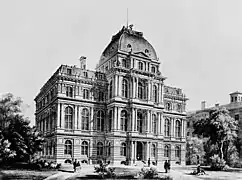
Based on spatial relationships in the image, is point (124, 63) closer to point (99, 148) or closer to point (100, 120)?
point (100, 120)

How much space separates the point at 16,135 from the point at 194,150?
3908cm

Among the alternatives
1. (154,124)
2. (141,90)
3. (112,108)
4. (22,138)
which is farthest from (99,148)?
(22,138)

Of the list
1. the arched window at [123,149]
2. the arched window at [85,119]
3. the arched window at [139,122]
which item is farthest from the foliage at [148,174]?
the arched window at [85,119]

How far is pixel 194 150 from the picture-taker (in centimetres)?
6662

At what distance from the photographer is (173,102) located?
6475 centimetres

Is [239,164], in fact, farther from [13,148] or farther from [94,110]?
[13,148]

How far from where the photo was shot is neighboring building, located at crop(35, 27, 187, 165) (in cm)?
5147

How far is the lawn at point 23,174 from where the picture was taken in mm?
36000

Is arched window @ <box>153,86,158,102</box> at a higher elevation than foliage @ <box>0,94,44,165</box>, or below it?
higher

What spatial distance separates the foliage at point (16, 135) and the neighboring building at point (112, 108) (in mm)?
8328

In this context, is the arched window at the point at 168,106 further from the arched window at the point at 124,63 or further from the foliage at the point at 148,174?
the foliage at the point at 148,174

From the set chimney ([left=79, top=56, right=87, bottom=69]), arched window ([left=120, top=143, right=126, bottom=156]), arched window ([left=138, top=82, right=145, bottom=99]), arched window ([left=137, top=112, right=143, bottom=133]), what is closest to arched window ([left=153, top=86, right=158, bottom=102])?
arched window ([left=138, top=82, right=145, bottom=99])

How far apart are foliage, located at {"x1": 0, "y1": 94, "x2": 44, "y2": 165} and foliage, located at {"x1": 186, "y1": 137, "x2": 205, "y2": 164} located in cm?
3534

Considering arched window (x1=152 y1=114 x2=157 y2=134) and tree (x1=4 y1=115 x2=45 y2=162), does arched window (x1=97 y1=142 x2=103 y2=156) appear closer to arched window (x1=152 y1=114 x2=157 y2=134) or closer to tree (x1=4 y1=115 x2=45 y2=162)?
arched window (x1=152 y1=114 x2=157 y2=134)
